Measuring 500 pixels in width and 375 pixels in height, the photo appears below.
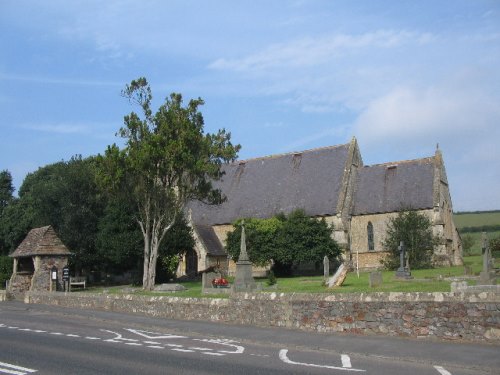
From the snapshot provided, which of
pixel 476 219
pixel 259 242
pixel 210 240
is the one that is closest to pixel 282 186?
pixel 210 240

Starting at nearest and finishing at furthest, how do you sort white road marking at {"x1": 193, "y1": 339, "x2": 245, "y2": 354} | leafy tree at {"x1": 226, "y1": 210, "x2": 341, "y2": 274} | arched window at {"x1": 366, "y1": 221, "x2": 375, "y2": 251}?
white road marking at {"x1": 193, "y1": 339, "x2": 245, "y2": 354} < leafy tree at {"x1": 226, "y1": 210, "x2": 341, "y2": 274} < arched window at {"x1": 366, "y1": 221, "x2": 375, "y2": 251}

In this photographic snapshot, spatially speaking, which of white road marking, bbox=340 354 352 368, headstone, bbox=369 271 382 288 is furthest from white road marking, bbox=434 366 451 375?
headstone, bbox=369 271 382 288

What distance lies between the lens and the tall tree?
30.5 metres

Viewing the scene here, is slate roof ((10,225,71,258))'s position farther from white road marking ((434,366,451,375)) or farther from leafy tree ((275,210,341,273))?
white road marking ((434,366,451,375))

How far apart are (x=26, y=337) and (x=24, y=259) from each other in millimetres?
21409

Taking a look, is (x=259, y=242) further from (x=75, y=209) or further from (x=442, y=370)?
(x=442, y=370)

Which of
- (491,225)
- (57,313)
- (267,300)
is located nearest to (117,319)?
(57,313)

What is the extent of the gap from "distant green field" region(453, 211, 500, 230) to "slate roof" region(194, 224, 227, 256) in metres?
50.1

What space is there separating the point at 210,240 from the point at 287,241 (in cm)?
900

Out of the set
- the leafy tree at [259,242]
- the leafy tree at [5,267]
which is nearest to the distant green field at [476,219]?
the leafy tree at [259,242]

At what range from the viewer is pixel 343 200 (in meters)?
48.9

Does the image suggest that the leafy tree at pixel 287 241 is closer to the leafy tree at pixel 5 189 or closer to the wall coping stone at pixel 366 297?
the wall coping stone at pixel 366 297

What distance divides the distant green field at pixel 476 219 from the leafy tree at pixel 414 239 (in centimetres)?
4768

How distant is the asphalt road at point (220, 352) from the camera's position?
976 cm
